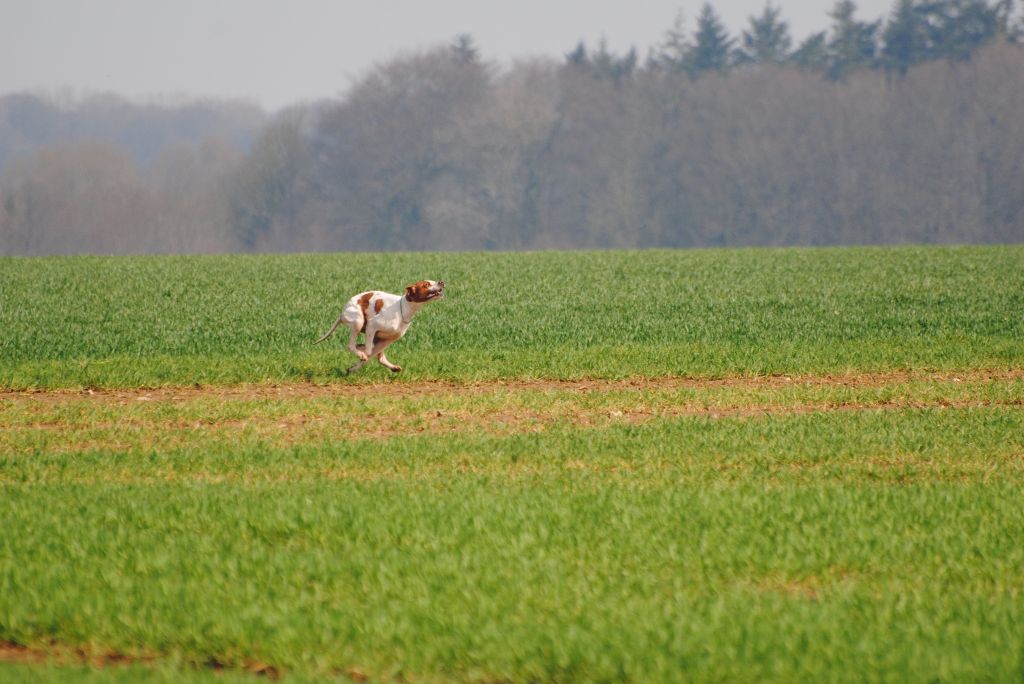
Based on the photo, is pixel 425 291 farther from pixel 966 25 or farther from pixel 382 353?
pixel 966 25

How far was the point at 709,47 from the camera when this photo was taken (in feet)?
380

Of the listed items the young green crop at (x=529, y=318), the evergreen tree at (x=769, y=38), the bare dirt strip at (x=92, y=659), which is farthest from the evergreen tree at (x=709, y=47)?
the bare dirt strip at (x=92, y=659)

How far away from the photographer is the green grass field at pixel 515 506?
6340 mm

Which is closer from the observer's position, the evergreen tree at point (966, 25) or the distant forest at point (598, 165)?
the distant forest at point (598, 165)

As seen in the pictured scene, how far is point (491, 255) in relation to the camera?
42750mm

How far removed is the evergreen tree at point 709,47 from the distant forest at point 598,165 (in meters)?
7.57

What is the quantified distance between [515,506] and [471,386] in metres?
6.47

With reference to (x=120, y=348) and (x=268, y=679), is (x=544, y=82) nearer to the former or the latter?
(x=120, y=348)

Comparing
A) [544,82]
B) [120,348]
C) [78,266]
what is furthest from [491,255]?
[544,82]

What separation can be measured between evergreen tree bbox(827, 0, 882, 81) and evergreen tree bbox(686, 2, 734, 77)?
10442mm

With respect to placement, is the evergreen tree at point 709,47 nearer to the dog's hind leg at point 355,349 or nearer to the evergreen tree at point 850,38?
the evergreen tree at point 850,38

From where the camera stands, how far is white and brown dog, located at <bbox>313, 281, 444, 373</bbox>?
14.1 meters

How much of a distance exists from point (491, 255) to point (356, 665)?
1454 inches

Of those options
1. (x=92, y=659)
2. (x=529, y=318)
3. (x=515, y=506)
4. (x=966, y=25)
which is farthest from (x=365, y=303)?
(x=966, y=25)
